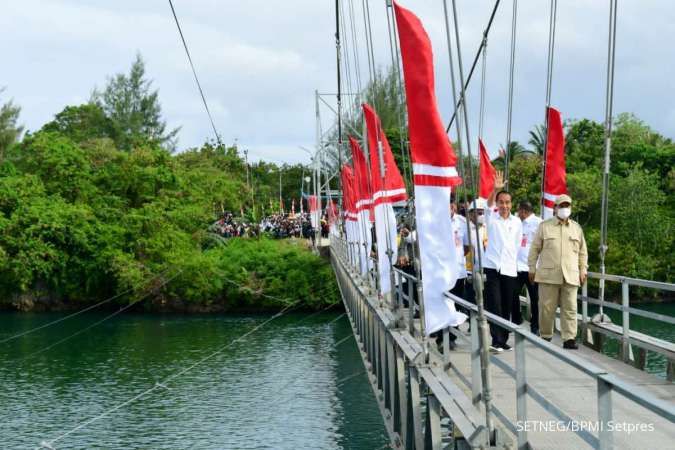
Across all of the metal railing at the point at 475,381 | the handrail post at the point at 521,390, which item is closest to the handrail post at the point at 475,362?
the metal railing at the point at 475,381

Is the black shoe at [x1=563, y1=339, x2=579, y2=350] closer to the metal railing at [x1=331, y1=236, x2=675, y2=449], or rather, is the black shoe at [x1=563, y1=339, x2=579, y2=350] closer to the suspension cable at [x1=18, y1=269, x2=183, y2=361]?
the metal railing at [x1=331, y1=236, x2=675, y2=449]

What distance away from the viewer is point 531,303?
11.2 meters

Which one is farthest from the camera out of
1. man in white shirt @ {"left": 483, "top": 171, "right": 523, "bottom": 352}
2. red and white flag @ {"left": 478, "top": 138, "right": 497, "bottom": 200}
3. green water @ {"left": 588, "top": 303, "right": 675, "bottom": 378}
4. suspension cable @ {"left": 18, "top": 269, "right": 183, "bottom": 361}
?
suspension cable @ {"left": 18, "top": 269, "right": 183, "bottom": 361}

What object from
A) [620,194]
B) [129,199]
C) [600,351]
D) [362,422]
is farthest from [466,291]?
[129,199]

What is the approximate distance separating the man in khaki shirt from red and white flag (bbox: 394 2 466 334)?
2.04m

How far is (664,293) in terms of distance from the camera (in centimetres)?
4778

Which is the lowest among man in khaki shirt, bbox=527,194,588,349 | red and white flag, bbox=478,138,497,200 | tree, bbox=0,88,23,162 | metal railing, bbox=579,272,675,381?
metal railing, bbox=579,272,675,381

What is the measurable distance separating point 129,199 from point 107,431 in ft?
105

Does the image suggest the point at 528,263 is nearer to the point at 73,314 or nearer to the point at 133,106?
the point at 73,314

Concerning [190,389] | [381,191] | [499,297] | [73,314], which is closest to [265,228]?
[73,314]

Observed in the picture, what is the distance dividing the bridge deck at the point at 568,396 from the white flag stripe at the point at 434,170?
1262 millimetres

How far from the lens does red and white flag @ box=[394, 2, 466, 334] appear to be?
23.2ft

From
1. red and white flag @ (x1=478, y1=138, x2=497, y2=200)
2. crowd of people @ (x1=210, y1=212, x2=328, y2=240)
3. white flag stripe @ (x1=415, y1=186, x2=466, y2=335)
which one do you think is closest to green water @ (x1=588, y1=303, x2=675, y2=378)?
red and white flag @ (x1=478, y1=138, x2=497, y2=200)

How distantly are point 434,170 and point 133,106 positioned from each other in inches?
3074
